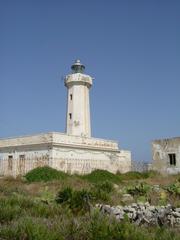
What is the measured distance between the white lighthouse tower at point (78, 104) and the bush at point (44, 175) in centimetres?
762

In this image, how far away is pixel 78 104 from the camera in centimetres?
3031

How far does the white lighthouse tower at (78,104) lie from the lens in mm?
29828

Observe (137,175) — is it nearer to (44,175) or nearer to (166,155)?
(166,155)

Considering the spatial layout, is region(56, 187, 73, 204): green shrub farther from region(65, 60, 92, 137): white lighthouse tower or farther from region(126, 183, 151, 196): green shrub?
region(65, 60, 92, 137): white lighthouse tower

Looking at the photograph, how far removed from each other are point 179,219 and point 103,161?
19518 millimetres

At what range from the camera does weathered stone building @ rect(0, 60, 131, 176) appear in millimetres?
23656

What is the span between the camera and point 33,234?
17.8 feet

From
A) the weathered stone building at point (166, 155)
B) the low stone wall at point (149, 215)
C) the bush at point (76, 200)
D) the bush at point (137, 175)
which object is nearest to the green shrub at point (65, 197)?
the bush at point (76, 200)

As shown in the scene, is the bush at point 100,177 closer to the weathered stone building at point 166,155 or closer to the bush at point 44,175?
the bush at point 44,175

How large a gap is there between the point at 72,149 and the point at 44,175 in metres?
3.55

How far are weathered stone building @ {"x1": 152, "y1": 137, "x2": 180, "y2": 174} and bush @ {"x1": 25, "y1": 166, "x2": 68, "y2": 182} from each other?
9714mm

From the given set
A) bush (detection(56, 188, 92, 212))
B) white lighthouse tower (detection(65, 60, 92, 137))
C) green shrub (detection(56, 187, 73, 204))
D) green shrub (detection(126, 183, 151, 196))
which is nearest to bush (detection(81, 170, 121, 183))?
white lighthouse tower (detection(65, 60, 92, 137))

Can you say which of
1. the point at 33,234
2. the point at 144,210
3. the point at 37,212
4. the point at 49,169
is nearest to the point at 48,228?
the point at 33,234

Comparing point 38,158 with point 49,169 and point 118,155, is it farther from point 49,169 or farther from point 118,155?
point 118,155
